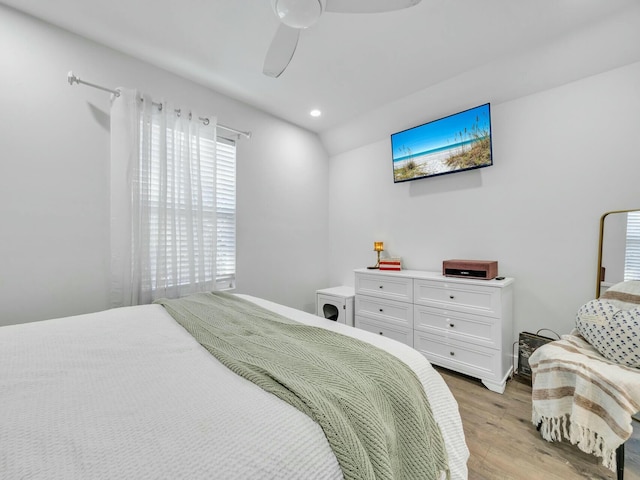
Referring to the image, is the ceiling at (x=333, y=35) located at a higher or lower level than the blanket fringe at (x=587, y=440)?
higher

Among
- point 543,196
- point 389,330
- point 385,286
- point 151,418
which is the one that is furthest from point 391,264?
point 151,418

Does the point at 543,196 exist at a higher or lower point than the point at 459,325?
higher

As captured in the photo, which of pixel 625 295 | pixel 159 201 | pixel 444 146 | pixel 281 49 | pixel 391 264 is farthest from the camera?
pixel 391 264

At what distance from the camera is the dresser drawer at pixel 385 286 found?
99.7 inches

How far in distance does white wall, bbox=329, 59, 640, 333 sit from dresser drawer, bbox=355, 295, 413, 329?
59 cm

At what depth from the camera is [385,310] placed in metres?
2.69

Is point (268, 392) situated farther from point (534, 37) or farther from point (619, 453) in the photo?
point (534, 37)

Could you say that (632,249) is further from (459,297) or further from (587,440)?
(587,440)

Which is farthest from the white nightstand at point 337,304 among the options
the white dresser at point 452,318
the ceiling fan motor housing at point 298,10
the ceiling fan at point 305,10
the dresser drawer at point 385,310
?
the ceiling fan motor housing at point 298,10

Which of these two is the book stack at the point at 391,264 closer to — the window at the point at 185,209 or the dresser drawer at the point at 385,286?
the dresser drawer at the point at 385,286

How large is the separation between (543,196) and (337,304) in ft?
6.98

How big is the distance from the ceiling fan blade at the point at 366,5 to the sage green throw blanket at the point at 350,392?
5.20ft

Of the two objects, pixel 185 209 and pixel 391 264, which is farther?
pixel 391 264

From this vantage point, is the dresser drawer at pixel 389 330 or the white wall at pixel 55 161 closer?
the white wall at pixel 55 161
